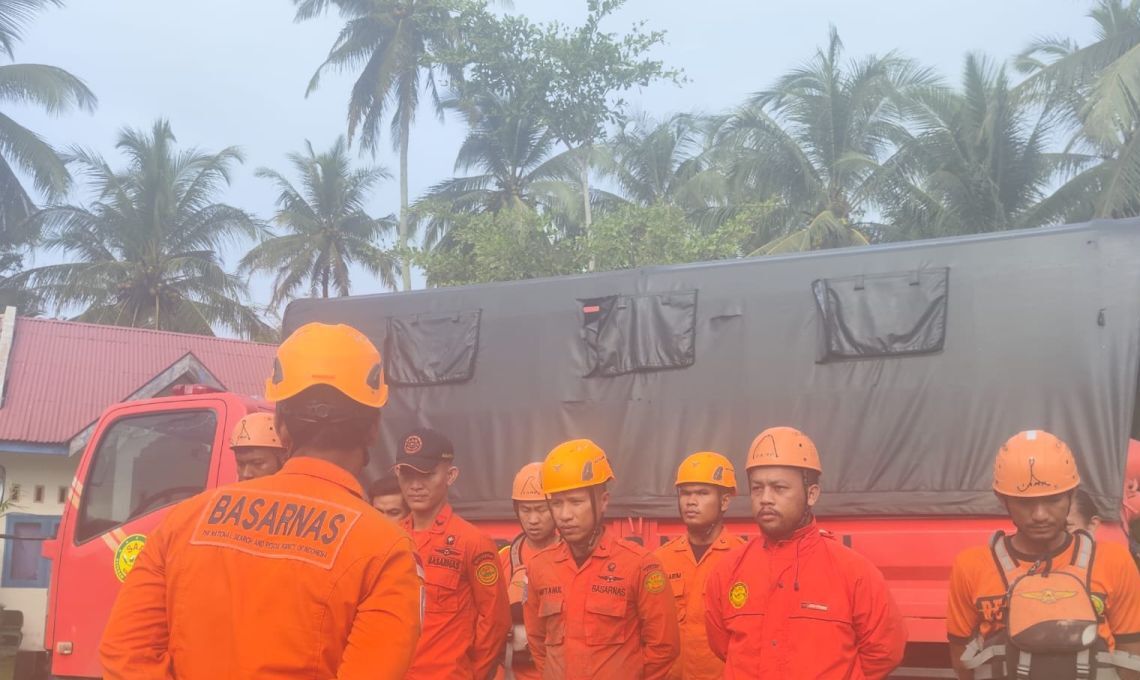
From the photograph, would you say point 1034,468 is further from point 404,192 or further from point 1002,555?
point 404,192

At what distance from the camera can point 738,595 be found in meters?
4.24

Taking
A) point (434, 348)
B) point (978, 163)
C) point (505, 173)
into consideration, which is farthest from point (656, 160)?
point (434, 348)

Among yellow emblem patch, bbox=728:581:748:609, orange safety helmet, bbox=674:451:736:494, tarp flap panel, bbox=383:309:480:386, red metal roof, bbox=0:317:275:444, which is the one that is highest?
red metal roof, bbox=0:317:275:444

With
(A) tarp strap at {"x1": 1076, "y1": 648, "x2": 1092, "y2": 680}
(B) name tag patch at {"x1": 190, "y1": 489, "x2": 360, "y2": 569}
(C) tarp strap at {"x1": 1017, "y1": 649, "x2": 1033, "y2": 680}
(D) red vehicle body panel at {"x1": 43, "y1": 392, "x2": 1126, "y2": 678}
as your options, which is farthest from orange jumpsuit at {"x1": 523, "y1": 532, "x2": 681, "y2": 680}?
(B) name tag patch at {"x1": 190, "y1": 489, "x2": 360, "y2": 569}

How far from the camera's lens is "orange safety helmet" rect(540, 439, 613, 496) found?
4.98 m

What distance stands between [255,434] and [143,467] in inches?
70.3

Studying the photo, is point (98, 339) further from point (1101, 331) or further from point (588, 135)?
point (1101, 331)

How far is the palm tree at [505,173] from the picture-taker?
31.5m

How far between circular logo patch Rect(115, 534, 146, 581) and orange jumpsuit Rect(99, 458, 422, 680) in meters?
5.02

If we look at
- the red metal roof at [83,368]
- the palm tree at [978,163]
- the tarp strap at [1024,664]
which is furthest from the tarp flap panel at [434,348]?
the palm tree at [978,163]

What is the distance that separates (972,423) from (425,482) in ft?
8.36

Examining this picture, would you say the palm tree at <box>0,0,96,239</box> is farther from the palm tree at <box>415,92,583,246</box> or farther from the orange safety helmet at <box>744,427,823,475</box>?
the orange safety helmet at <box>744,427,823,475</box>

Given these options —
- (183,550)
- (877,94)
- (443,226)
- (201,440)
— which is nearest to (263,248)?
(443,226)

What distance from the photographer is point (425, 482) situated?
5.47m
